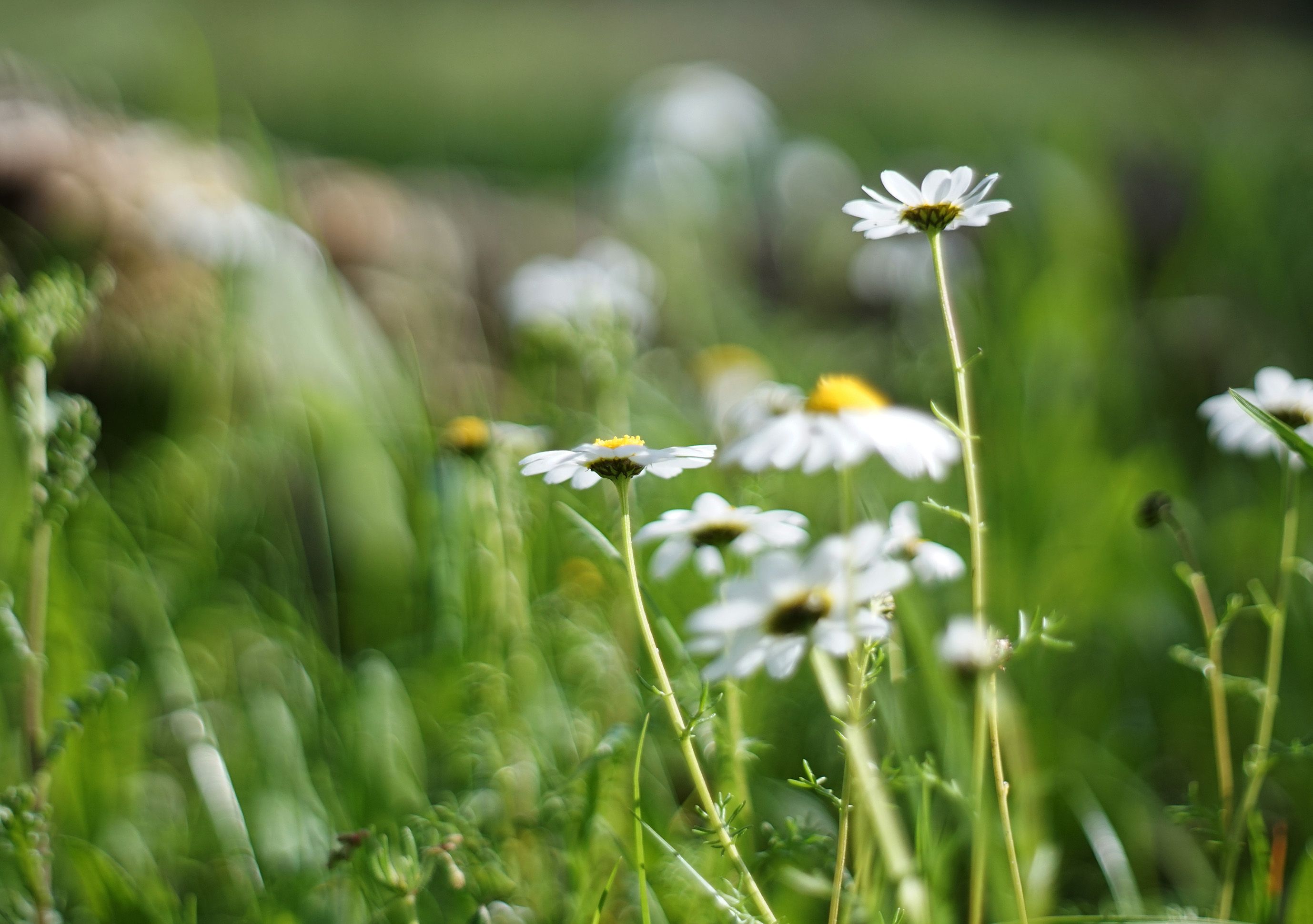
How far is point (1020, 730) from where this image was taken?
3.30ft

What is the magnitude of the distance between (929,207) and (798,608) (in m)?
0.23

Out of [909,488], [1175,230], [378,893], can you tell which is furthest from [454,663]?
[1175,230]

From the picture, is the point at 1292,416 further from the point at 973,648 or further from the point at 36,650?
the point at 36,650

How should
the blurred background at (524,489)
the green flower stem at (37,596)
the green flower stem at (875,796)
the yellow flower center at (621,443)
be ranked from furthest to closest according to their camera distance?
1. the blurred background at (524,489)
2. the green flower stem at (37,596)
3. the yellow flower center at (621,443)
4. the green flower stem at (875,796)

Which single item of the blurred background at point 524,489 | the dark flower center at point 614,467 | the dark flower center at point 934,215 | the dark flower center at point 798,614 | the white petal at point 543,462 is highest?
the dark flower center at point 934,215

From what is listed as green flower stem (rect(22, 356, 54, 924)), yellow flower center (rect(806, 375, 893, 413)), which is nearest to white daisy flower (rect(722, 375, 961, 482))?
yellow flower center (rect(806, 375, 893, 413))

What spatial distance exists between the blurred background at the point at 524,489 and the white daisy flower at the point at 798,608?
0.17 meters

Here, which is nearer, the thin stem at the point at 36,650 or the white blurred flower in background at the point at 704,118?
the thin stem at the point at 36,650

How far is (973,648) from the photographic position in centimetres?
58

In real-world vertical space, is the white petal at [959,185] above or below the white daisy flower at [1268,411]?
above

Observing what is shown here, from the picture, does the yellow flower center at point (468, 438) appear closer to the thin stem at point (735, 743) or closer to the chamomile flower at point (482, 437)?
the chamomile flower at point (482, 437)

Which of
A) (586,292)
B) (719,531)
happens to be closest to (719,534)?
(719,531)

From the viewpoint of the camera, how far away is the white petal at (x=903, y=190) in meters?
0.56

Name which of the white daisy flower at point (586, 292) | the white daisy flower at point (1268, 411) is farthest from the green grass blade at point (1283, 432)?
the white daisy flower at point (586, 292)
